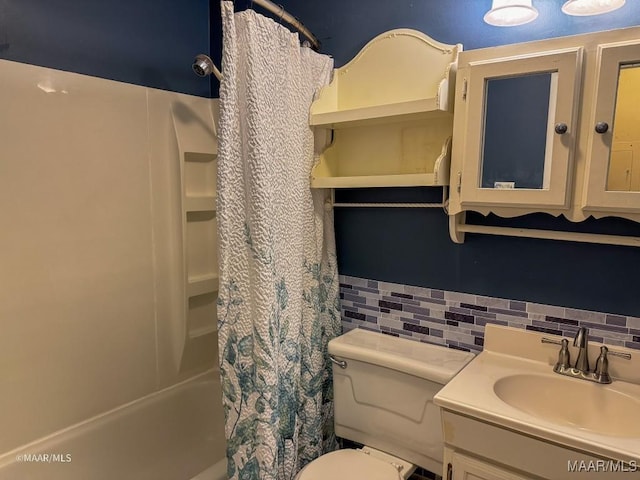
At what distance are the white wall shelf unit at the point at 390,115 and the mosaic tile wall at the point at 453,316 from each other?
1.51 feet

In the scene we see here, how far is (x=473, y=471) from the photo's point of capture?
48.8 inches

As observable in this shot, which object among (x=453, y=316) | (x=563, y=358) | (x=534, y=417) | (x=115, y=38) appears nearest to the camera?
(x=534, y=417)

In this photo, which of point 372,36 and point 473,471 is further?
point 372,36

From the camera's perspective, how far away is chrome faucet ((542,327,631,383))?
1312 millimetres

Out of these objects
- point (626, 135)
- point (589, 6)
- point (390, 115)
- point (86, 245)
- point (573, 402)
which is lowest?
point (573, 402)

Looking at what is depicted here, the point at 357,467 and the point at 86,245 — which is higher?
the point at 86,245

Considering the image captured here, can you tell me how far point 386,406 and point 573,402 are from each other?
1.99 feet

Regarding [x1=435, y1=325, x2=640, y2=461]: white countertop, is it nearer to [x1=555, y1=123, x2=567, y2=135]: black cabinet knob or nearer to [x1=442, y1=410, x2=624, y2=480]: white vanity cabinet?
[x1=442, y1=410, x2=624, y2=480]: white vanity cabinet

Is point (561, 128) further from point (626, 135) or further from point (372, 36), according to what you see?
point (372, 36)

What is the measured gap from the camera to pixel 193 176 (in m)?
2.09

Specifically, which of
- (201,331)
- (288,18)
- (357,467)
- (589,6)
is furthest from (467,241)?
(201,331)

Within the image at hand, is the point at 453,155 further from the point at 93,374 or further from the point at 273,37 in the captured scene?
the point at 93,374

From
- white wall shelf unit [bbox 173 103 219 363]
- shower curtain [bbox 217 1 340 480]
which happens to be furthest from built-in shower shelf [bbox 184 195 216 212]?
shower curtain [bbox 217 1 340 480]

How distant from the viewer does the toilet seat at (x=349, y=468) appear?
151 cm
